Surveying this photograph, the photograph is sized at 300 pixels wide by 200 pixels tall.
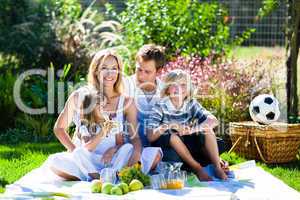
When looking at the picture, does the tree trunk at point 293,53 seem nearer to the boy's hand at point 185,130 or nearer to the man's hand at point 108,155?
the boy's hand at point 185,130

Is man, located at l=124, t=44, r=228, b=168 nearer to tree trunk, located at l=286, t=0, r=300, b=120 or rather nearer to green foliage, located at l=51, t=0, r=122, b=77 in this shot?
tree trunk, located at l=286, t=0, r=300, b=120

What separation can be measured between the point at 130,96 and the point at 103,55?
0.43 meters

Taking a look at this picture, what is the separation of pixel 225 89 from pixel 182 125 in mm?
1550

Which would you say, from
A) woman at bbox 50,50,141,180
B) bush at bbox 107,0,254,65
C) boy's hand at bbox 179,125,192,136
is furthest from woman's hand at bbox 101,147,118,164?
bush at bbox 107,0,254,65

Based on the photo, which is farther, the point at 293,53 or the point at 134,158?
the point at 293,53

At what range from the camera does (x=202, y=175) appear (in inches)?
199

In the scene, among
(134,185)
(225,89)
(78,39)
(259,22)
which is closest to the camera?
(134,185)

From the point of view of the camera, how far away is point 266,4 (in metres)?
7.53

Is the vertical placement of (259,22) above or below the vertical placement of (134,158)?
above

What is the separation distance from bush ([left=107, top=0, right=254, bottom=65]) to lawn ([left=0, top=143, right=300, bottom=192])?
7.51 ft

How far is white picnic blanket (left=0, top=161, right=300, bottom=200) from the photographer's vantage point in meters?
4.45

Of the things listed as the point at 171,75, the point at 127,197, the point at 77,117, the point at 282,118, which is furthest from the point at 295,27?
the point at 127,197

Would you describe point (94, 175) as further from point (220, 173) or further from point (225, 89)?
point (225, 89)

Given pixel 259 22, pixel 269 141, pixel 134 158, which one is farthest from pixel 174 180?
pixel 259 22
